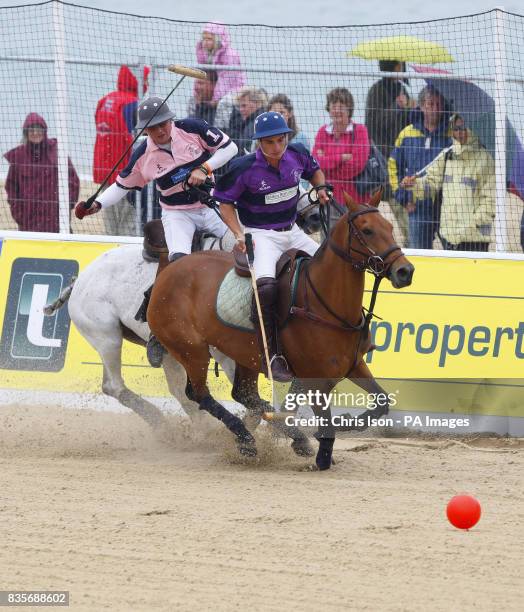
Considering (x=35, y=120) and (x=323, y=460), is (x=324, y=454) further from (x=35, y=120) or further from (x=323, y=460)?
(x=35, y=120)

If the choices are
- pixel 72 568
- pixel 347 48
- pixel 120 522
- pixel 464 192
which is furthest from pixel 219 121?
pixel 72 568

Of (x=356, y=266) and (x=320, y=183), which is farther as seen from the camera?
(x=320, y=183)

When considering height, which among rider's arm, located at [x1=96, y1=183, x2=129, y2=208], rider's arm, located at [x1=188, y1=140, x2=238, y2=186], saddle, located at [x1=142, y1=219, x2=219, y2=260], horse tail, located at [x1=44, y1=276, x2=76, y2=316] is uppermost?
rider's arm, located at [x1=188, y1=140, x2=238, y2=186]

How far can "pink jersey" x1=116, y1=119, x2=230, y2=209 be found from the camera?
927 centimetres

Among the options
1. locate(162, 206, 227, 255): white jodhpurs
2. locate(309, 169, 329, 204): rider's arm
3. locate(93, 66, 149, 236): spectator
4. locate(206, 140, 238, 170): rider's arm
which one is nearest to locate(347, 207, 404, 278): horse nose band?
locate(309, 169, 329, 204): rider's arm

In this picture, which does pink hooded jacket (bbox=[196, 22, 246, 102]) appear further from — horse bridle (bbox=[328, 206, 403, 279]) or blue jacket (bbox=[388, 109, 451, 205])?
horse bridle (bbox=[328, 206, 403, 279])

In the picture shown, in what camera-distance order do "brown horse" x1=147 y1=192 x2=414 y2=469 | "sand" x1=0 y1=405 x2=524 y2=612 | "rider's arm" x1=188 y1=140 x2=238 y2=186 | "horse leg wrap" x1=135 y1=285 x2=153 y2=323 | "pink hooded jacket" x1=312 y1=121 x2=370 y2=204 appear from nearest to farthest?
"sand" x1=0 y1=405 x2=524 y2=612 → "brown horse" x1=147 y1=192 x2=414 y2=469 → "rider's arm" x1=188 y1=140 x2=238 y2=186 → "horse leg wrap" x1=135 y1=285 x2=153 y2=323 → "pink hooded jacket" x1=312 y1=121 x2=370 y2=204

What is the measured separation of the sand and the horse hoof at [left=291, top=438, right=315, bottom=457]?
92 millimetres

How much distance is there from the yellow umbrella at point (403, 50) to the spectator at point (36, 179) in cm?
303

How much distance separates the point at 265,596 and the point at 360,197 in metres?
6.21

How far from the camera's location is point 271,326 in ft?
→ 27.3

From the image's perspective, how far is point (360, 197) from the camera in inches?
432

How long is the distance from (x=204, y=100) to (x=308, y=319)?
3767 mm

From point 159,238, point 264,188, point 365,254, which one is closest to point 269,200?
point 264,188
